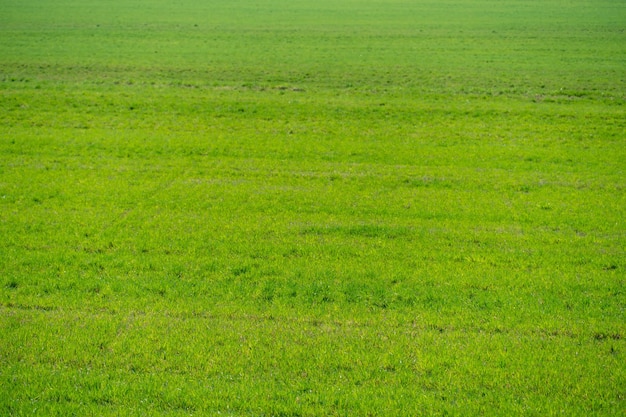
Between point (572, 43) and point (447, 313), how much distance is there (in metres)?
44.4

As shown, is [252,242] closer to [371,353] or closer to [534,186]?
[371,353]

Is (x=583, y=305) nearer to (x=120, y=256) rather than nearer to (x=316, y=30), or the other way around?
(x=120, y=256)

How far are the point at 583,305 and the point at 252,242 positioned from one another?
20.4ft

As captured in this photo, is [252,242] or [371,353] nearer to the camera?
[371,353]

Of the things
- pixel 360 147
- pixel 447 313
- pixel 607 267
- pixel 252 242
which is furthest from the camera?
pixel 360 147

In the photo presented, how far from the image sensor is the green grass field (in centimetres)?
761

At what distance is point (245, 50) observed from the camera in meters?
43.3

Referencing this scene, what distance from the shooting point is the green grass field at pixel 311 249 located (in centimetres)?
761

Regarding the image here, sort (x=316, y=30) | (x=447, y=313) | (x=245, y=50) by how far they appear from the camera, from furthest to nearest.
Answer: (x=316, y=30) < (x=245, y=50) < (x=447, y=313)

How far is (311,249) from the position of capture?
1162 cm

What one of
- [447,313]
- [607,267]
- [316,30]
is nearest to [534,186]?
[607,267]

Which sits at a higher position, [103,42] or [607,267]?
[103,42]

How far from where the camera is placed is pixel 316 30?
182 feet

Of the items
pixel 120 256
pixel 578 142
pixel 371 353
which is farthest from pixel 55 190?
pixel 578 142
